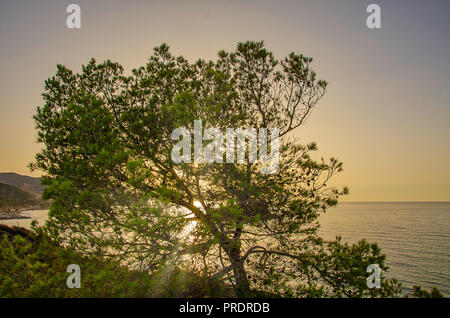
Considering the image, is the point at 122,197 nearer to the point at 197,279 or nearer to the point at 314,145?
the point at 197,279

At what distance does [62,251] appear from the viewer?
21.5ft

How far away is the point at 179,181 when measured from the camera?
782 centimetres

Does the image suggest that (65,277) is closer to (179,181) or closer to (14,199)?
(179,181)

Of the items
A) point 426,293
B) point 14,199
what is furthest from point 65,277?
point 14,199

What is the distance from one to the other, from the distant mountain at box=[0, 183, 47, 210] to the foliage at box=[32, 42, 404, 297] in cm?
13902

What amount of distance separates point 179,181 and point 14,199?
167954 millimetres

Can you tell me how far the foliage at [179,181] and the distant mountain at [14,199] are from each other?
139021mm

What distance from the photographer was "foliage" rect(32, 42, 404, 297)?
21.6 feet

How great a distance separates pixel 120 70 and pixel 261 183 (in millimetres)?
6305

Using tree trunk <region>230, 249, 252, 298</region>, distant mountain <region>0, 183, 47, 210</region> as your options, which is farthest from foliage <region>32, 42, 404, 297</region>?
distant mountain <region>0, 183, 47, 210</region>

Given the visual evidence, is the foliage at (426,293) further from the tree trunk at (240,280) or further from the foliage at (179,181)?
the tree trunk at (240,280)

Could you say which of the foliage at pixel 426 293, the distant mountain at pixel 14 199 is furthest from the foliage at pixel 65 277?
the distant mountain at pixel 14 199
